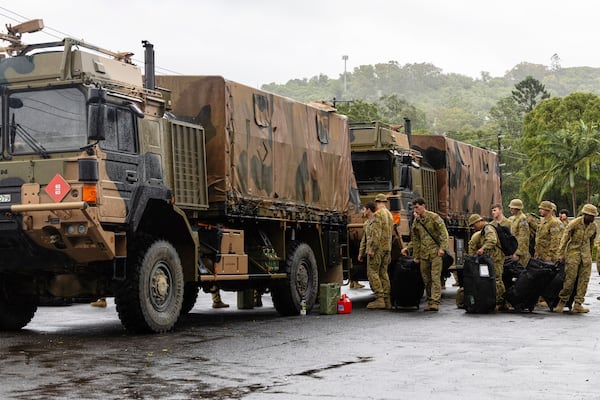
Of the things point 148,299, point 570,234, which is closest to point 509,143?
point 570,234

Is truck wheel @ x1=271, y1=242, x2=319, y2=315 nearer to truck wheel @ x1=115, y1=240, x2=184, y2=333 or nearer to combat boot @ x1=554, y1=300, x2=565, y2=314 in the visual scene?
truck wheel @ x1=115, y1=240, x2=184, y2=333

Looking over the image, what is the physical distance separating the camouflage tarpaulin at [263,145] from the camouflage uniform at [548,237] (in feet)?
11.7

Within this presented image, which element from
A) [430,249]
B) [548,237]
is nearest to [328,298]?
[430,249]

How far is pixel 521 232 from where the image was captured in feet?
64.6

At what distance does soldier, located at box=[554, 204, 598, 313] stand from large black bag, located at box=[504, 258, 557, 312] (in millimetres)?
317

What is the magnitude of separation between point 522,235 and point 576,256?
1667 millimetres

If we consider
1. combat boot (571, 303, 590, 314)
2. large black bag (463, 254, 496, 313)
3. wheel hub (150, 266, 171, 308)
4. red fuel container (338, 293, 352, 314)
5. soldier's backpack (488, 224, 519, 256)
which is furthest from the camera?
soldier's backpack (488, 224, 519, 256)

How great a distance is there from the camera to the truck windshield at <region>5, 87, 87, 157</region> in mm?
12469

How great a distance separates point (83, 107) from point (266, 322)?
15.6 ft

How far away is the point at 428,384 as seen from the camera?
29.4ft

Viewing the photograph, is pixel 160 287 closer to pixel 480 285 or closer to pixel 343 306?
pixel 343 306

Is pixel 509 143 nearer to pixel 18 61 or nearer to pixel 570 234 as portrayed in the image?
pixel 570 234

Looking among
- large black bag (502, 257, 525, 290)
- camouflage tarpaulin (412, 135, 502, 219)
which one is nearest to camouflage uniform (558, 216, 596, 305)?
large black bag (502, 257, 525, 290)

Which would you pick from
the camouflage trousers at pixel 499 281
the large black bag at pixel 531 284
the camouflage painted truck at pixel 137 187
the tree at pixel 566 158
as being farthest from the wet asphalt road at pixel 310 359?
the tree at pixel 566 158
